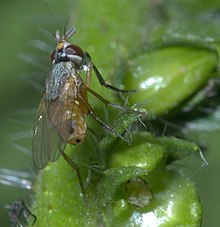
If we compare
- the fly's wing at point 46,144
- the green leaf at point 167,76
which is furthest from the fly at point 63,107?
the green leaf at point 167,76

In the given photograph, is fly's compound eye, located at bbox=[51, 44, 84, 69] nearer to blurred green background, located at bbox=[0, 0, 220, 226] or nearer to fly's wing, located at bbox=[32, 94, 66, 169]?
fly's wing, located at bbox=[32, 94, 66, 169]

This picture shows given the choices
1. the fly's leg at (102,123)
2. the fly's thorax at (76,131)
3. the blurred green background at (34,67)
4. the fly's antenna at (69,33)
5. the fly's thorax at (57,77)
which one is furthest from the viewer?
the blurred green background at (34,67)

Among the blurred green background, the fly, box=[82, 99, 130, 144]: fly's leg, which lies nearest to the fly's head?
the fly

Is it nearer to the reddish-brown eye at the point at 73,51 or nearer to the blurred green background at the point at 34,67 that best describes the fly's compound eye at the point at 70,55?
the reddish-brown eye at the point at 73,51

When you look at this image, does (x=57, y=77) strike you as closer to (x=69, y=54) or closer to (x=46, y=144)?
(x=69, y=54)

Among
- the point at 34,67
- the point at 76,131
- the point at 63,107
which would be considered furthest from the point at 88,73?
the point at 34,67

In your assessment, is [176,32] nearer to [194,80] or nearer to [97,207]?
[194,80]
